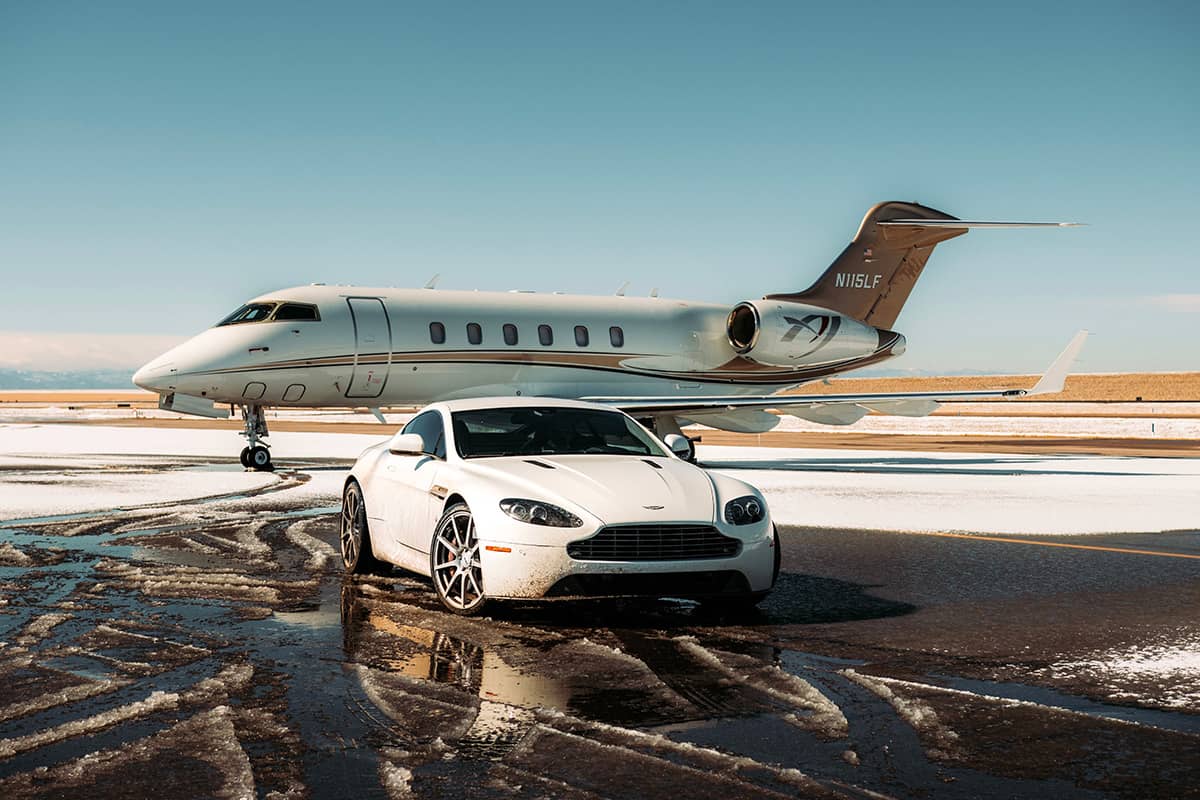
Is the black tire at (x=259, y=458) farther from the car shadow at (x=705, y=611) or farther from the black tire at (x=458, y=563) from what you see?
the car shadow at (x=705, y=611)

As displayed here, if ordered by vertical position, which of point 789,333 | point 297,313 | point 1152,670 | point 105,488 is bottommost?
point 105,488

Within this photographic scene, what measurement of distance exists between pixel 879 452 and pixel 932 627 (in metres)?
23.6

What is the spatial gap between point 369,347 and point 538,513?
15100mm

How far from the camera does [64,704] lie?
16.8ft

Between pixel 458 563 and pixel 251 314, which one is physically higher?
pixel 251 314

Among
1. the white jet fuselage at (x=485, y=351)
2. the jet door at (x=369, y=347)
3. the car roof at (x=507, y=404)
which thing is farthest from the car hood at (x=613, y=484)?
the jet door at (x=369, y=347)

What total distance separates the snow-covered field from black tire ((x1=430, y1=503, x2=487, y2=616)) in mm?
6004

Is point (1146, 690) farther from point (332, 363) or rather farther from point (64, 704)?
point (332, 363)

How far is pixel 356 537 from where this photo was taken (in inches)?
360

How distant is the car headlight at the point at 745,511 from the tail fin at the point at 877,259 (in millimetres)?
20609

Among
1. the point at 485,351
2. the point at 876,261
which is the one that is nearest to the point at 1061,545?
the point at 485,351

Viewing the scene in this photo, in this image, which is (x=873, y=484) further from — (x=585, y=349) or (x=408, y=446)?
(x=408, y=446)

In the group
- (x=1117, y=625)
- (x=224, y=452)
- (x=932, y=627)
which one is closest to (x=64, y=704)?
(x=932, y=627)

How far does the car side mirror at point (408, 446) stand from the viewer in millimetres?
8328
